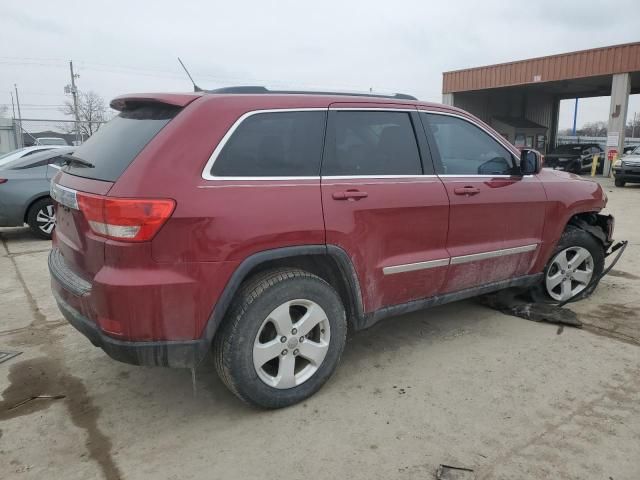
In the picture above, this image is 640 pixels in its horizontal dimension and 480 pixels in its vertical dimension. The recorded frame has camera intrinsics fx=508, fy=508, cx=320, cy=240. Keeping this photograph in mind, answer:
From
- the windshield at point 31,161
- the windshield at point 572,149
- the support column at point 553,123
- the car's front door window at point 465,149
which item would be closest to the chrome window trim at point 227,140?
the car's front door window at point 465,149

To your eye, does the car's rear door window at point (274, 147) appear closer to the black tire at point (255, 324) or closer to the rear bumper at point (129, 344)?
the black tire at point (255, 324)

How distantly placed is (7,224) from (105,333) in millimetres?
6336

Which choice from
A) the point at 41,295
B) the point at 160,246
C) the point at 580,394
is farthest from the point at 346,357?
the point at 41,295

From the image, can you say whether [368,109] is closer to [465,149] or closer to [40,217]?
[465,149]

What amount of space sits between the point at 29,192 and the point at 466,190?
22.3ft

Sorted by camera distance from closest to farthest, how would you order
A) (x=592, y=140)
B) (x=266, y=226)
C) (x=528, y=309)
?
(x=266, y=226) → (x=528, y=309) → (x=592, y=140)

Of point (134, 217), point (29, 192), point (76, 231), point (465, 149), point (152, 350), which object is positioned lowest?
point (152, 350)

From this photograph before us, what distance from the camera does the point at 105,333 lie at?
98.8 inches

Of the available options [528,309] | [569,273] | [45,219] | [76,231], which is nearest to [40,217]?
[45,219]

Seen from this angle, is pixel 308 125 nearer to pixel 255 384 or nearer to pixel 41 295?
pixel 255 384

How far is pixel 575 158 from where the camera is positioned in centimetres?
2314

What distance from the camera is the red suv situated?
96.2 inches

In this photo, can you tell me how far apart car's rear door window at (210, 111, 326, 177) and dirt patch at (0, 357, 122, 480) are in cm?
151

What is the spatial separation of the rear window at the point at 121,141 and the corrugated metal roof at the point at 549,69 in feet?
72.9
